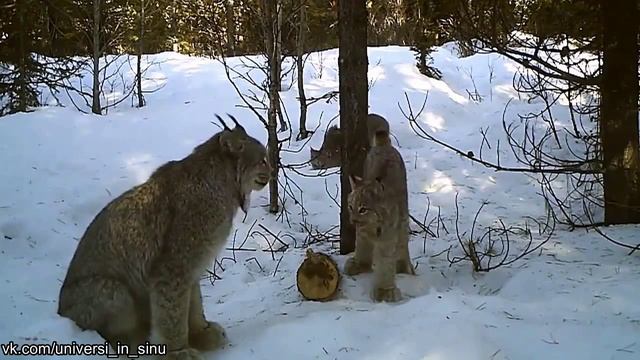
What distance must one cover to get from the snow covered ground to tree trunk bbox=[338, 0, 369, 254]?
1.10 m

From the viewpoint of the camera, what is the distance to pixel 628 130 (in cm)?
697

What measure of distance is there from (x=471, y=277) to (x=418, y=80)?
12.1 metres

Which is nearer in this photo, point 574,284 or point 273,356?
point 273,356

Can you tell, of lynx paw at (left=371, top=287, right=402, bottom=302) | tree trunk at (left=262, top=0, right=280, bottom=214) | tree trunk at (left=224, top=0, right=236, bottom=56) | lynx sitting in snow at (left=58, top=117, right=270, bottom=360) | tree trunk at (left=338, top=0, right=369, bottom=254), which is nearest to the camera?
lynx sitting in snow at (left=58, top=117, right=270, bottom=360)

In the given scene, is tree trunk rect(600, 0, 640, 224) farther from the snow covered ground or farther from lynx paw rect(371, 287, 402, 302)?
lynx paw rect(371, 287, 402, 302)

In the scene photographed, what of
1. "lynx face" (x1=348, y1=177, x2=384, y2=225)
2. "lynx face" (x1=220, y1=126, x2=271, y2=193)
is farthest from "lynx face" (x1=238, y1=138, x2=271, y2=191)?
"lynx face" (x1=348, y1=177, x2=384, y2=225)

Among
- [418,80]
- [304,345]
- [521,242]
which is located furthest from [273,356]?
[418,80]

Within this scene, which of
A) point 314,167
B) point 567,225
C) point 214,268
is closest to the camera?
point 214,268

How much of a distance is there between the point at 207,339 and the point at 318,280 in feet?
4.28

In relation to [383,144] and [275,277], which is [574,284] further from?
[275,277]

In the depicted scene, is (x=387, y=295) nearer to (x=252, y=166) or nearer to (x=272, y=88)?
(x=252, y=166)

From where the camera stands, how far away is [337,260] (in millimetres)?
6402

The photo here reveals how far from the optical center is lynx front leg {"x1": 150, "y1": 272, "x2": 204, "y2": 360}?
14.0 feet

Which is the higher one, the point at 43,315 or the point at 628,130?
the point at 628,130
